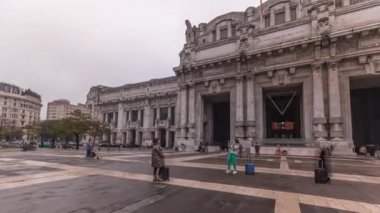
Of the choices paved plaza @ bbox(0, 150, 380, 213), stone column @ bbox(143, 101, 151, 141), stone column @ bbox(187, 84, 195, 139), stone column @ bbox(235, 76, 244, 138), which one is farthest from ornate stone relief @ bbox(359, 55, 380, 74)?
stone column @ bbox(143, 101, 151, 141)

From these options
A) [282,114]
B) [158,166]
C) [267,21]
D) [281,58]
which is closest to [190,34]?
[267,21]

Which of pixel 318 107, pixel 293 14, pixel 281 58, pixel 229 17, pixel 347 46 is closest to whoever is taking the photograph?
pixel 347 46

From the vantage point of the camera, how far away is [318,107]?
30.1 meters

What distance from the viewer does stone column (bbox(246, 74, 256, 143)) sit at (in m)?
34.8

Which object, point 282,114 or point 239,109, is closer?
point 239,109

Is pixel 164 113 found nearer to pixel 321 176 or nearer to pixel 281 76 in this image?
pixel 281 76

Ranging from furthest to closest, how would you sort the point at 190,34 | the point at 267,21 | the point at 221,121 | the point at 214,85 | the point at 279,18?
the point at 221,121 → the point at 190,34 → the point at 214,85 → the point at 267,21 → the point at 279,18

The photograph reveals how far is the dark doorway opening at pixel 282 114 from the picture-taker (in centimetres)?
3691

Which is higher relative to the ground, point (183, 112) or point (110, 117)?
point (110, 117)

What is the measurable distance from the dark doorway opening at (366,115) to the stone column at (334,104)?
1048 cm

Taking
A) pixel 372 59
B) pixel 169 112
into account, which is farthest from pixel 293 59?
pixel 169 112

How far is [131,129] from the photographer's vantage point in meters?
73.2

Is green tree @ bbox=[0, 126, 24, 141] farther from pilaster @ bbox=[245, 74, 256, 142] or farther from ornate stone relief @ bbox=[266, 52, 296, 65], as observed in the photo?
ornate stone relief @ bbox=[266, 52, 296, 65]

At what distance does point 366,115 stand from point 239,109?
19.8 m
